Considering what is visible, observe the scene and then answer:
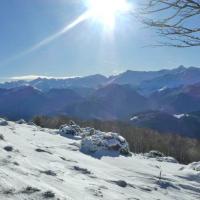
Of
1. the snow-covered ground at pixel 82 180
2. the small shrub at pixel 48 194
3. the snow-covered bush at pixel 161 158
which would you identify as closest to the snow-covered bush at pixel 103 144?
the snow-covered ground at pixel 82 180

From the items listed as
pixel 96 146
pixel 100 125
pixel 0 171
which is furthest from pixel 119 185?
pixel 100 125

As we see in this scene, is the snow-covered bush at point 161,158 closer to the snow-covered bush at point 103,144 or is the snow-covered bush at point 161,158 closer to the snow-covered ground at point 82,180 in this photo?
the snow-covered bush at point 103,144

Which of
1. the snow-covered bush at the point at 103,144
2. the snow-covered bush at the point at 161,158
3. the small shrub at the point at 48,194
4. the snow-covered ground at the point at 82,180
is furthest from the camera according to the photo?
the snow-covered bush at the point at 161,158

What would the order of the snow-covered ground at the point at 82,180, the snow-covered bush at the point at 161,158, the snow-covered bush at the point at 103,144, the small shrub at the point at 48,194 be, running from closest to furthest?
the small shrub at the point at 48,194
the snow-covered ground at the point at 82,180
the snow-covered bush at the point at 103,144
the snow-covered bush at the point at 161,158

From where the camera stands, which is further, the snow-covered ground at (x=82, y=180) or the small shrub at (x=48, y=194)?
the snow-covered ground at (x=82, y=180)

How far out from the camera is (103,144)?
27.4 m

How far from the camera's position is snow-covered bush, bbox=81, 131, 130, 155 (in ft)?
86.0

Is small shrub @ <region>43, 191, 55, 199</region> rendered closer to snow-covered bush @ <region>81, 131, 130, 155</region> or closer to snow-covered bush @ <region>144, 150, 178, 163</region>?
snow-covered bush @ <region>81, 131, 130, 155</region>

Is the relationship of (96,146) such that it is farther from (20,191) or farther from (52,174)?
(20,191)

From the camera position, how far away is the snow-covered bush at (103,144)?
26.2m

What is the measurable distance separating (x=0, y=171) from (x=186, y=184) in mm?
10734

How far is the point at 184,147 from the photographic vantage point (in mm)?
119375

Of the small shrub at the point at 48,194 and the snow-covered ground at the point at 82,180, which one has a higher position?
the snow-covered ground at the point at 82,180

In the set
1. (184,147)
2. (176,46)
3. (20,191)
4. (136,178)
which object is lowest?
(20,191)
